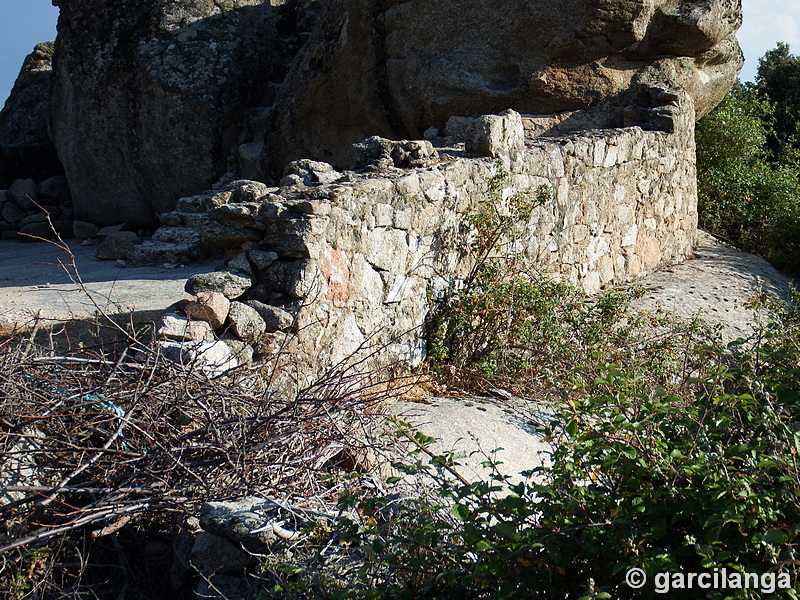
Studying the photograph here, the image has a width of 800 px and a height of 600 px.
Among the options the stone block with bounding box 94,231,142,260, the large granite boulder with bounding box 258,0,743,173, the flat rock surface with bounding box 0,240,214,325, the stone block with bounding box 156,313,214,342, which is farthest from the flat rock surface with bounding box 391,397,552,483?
the stone block with bounding box 94,231,142,260

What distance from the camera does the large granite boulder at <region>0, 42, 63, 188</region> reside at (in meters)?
11.6

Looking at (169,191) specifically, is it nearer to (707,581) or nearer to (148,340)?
(148,340)

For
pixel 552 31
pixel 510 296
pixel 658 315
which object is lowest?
pixel 658 315

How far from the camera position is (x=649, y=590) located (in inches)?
78.4

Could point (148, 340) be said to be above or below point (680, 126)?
below

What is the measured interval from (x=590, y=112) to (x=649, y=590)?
19.9 ft

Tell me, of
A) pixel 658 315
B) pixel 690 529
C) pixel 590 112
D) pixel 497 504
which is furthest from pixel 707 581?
pixel 590 112

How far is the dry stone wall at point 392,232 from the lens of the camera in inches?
151

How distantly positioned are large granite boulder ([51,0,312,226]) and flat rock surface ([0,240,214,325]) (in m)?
1.33

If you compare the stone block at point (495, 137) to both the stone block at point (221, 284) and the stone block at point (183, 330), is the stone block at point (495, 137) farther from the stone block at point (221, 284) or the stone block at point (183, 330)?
the stone block at point (183, 330)

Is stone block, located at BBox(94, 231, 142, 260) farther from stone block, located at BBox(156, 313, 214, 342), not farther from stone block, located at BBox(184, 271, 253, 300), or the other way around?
stone block, located at BBox(156, 313, 214, 342)

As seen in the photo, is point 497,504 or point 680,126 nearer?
point 497,504

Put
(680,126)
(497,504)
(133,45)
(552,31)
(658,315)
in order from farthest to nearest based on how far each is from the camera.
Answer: (133,45) → (680,126) → (552,31) → (658,315) → (497,504)

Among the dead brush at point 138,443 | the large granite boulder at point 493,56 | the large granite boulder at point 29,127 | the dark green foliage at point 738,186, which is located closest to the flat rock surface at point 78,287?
the dead brush at point 138,443
